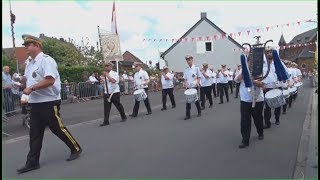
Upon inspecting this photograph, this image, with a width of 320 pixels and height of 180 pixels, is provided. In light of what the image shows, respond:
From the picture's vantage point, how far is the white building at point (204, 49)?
58.1m

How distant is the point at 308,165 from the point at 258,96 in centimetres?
225

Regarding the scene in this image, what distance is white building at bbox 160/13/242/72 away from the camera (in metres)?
58.1

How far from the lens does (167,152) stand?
8.16 m

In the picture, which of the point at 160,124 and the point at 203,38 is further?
the point at 203,38

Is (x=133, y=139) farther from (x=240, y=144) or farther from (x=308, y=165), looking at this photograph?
(x=308, y=165)

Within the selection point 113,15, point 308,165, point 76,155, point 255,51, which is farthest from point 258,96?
point 113,15

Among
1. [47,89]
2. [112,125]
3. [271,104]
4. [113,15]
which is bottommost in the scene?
[112,125]

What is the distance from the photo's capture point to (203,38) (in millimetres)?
58500

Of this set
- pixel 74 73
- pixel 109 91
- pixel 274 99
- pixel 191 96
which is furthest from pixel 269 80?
pixel 74 73

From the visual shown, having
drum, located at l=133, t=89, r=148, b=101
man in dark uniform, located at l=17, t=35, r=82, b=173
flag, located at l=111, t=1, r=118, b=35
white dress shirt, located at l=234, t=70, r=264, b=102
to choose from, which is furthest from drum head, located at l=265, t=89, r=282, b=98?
flag, located at l=111, t=1, r=118, b=35

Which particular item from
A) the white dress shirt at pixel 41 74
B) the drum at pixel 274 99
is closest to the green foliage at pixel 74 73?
the drum at pixel 274 99

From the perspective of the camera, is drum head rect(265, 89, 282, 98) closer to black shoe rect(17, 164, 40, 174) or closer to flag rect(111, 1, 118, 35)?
black shoe rect(17, 164, 40, 174)

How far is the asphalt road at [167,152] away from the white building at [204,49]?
4581 centimetres

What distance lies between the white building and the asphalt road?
150 feet
